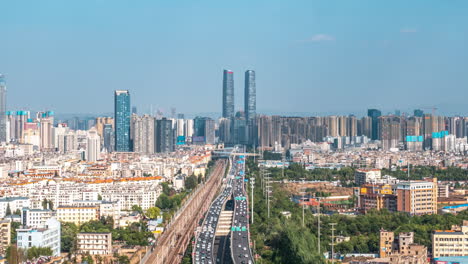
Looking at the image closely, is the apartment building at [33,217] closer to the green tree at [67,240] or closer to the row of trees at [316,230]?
the green tree at [67,240]

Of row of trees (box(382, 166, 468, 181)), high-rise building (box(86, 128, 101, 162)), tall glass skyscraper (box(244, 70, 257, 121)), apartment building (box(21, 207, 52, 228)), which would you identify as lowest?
apartment building (box(21, 207, 52, 228))

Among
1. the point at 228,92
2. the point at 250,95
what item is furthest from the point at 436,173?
the point at 228,92

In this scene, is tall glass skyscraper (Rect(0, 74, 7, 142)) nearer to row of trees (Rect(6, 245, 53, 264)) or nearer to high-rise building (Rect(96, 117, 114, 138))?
high-rise building (Rect(96, 117, 114, 138))

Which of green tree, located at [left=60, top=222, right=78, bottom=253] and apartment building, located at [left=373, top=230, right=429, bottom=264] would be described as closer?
apartment building, located at [left=373, top=230, right=429, bottom=264]

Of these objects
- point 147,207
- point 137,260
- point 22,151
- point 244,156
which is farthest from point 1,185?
point 244,156

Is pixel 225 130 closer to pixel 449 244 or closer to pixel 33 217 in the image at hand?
pixel 33 217

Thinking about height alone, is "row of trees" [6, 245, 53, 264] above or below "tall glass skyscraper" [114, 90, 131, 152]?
below

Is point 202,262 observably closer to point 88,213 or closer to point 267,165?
point 88,213

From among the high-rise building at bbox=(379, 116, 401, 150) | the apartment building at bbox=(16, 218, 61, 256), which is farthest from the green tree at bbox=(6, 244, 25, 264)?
the high-rise building at bbox=(379, 116, 401, 150)
